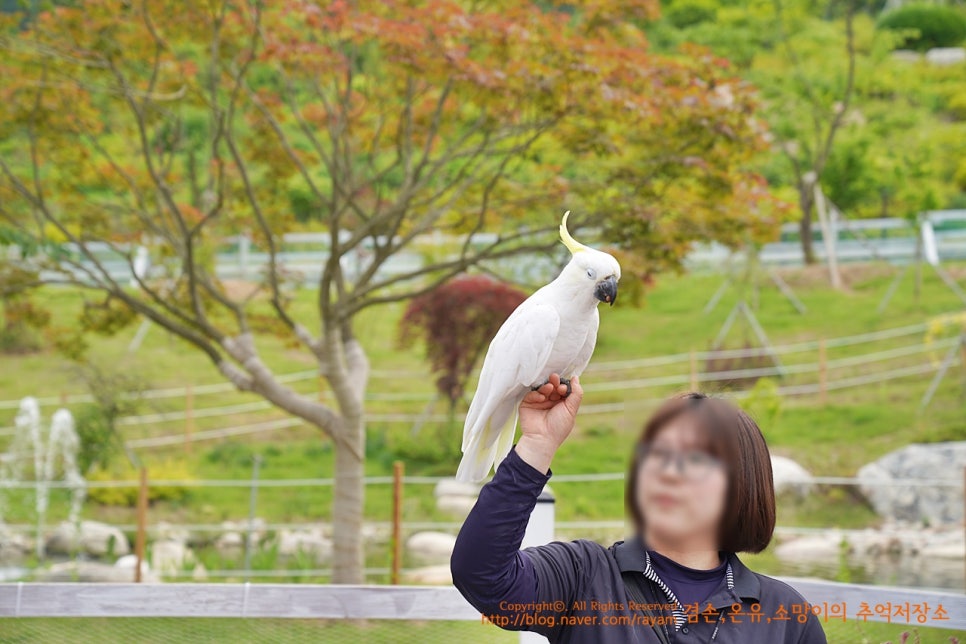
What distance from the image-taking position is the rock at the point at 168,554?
7.04 meters

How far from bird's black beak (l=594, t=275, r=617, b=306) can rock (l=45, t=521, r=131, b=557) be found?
22.7 feet

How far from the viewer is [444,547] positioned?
26.2 feet

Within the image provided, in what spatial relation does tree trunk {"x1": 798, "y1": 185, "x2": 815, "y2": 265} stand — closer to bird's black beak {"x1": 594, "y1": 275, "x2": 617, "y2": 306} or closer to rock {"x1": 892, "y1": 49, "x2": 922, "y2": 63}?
rock {"x1": 892, "y1": 49, "x2": 922, "y2": 63}

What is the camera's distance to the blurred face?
1073 mm

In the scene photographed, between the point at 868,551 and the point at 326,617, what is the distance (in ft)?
21.6

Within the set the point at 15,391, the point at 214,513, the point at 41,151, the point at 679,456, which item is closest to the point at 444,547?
the point at 214,513

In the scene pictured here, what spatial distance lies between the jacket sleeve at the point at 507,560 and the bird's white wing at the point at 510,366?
401mm

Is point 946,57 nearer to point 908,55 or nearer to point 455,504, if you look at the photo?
point 908,55

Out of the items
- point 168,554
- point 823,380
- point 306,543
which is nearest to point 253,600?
point 168,554

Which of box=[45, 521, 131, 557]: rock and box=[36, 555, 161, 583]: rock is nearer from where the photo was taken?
box=[36, 555, 161, 583]: rock

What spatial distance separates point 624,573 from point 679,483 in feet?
1.43

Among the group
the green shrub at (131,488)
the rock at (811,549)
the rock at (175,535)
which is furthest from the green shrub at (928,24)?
the rock at (175,535)

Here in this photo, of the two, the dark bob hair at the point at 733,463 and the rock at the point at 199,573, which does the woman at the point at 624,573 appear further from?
the rock at the point at 199,573

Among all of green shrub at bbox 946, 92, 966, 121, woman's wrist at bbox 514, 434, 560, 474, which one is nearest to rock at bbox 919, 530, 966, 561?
woman's wrist at bbox 514, 434, 560, 474
